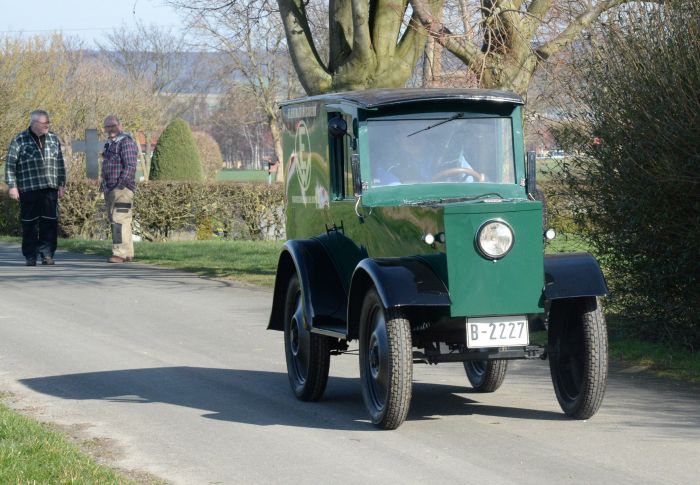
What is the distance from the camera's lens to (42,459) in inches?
262

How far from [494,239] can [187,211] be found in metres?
20.3

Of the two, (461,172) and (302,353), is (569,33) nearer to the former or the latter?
(461,172)

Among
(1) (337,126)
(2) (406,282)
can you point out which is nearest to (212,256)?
(1) (337,126)

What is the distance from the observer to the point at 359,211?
26.8ft

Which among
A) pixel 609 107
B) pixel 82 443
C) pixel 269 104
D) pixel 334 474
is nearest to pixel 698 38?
pixel 609 107

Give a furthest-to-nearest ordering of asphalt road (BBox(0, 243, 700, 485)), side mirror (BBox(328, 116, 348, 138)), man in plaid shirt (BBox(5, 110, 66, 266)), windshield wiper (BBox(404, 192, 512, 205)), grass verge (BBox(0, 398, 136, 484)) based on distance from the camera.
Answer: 1. man in plaid shirt (BBox(5, 110, 66, 266))
2. side mirror (BBox(328, 116, 348, 138))
3. windshield wiper (BBox(404, 192, 512, 205))
4. asphalt road (BBox(0, 243, 700, 485))
5. grass verge (BBox(0, 398, 136, 484))

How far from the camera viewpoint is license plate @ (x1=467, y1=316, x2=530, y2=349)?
726 cm

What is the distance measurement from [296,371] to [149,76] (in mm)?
77427

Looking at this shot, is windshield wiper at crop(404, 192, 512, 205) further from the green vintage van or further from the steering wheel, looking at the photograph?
the steering wheel

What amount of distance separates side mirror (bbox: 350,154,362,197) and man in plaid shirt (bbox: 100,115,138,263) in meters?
11.3

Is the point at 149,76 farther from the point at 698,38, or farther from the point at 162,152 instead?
the point at 698,38

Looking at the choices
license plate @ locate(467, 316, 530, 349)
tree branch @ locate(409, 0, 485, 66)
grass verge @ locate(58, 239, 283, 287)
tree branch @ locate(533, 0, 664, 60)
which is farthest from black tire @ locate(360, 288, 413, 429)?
grass verge @ locate(58, 239, 283, 287)

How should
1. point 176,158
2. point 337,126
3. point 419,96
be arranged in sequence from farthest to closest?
1. point 176,158
2. point 337,126
3. point 419,96

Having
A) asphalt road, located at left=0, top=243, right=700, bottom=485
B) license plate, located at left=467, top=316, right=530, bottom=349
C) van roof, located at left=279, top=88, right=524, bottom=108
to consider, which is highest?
van roof, located at left=279, top=88, right=524, bottom=108
